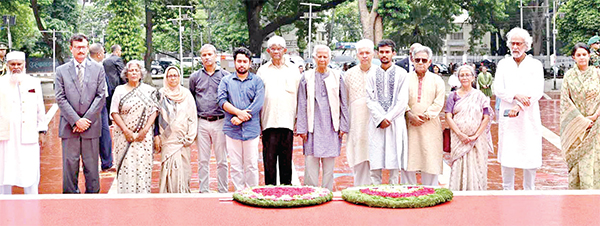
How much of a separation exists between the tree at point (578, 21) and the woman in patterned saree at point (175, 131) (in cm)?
3382

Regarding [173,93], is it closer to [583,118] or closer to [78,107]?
[78,107]

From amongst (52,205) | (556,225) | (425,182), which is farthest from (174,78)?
(556,225)

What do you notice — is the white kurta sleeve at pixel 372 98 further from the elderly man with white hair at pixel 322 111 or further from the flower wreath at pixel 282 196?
the flower wreath at pixel 282 196

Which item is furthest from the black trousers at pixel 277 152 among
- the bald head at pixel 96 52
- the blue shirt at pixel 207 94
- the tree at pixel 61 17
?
the tree at pixel 61 17

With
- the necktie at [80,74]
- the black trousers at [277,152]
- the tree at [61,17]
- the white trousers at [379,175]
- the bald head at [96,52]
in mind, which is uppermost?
the tree at [61,17]

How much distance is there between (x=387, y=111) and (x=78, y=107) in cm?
291

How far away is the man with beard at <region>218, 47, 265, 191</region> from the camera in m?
6.59

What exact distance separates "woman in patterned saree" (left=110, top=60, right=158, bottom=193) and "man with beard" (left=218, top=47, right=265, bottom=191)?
0.70 m

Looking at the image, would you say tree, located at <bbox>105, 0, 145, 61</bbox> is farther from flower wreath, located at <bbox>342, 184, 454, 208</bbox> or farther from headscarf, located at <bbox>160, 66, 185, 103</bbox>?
flower wreath, located at <bbox>342, 184, 454, 208</bbox>

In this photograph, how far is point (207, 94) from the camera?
694 centimetres

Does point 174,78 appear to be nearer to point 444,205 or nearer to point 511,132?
point 444,205

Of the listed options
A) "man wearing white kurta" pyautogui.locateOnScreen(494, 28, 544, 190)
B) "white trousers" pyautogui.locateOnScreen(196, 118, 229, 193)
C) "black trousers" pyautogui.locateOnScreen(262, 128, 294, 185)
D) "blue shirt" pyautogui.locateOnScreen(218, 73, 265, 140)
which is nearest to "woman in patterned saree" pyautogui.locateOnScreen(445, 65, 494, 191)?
"man wearing white kurta" pyautogui.locateOnScreen(494, 28, 544, 190)

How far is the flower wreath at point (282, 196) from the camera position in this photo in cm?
560

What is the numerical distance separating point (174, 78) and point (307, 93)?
4.11 feet
